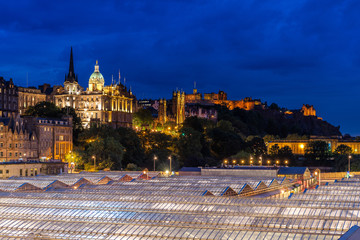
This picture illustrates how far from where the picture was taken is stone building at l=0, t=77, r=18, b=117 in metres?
182

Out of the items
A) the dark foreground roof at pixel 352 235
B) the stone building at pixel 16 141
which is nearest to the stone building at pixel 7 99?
A: the stone building at pixel 16 141

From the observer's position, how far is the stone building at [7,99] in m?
182

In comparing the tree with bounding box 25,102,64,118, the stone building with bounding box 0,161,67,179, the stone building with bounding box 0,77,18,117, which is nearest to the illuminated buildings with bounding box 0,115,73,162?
the tree with bounding box 25,102,64,118

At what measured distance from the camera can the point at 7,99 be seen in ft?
606

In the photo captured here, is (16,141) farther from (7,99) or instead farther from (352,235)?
(352,235)

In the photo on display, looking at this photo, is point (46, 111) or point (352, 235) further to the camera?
point (46, 111)

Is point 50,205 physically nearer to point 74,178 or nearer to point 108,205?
point 108,205

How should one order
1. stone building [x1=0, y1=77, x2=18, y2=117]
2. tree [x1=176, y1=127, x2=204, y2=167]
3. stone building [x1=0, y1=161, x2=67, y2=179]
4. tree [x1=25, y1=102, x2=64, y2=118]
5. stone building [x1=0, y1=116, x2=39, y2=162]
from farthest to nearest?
stone building [x1=0, y1=77, x2=18, y2=117] → tree [x1=176, y1=127, x2=204, y2=167] → tree [x1=25, y1=102, x2=64, y2=118] → stone building [x1=0, y1=116, x2=39, y2=162] → stone building [x1=0, y1=161, x2=67, y2=179]

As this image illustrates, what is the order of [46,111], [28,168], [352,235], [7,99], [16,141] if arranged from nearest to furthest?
[352,235] < [28,168] < [16,141] < [46,111] < [7,99]

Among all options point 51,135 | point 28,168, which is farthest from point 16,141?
point 28,168

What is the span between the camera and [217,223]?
141 ft

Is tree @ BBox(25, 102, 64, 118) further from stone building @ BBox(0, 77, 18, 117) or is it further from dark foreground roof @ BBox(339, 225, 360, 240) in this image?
dark foreground roof @ BBox(339, 225, 360, 240)

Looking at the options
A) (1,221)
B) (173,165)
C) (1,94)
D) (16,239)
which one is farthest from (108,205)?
(1,94)

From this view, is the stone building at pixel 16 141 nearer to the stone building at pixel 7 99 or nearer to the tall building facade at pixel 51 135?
the tall building facade at pixel 51 135
